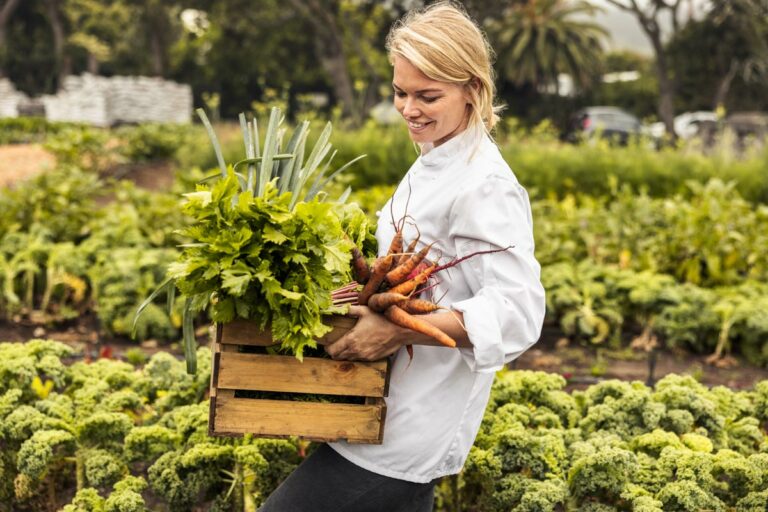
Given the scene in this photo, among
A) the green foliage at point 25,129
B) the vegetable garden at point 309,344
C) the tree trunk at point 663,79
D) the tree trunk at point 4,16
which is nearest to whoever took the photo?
the vegetable garden at point 309,344

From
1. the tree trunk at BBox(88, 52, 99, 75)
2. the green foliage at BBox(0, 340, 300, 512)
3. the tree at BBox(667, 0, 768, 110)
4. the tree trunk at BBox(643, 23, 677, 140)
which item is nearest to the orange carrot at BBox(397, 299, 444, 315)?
the green foliage at BBox(0, 340, 300, 512)

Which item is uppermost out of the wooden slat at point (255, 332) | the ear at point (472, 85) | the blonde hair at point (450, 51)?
the blonde hair at point (450, 51)

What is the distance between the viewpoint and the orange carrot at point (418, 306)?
192cm

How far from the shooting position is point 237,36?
111 feet

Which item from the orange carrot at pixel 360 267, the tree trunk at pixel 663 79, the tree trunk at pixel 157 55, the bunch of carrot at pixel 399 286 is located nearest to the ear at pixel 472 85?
the bunch of carrot at pixel 399 286

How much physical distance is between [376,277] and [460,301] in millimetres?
221

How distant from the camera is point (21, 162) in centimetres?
1360

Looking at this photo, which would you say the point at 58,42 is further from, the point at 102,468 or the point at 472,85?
the point at 472,85

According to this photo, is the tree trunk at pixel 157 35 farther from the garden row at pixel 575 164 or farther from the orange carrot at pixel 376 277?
the orange carrot at pixel 376 277

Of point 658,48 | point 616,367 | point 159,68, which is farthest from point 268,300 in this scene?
point 159,68

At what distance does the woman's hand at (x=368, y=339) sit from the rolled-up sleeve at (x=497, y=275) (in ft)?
0.54

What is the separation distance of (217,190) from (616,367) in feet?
14.1

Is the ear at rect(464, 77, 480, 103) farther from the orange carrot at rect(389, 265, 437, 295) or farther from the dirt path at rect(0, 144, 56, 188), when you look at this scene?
the dirt path at rect(0, 144, 56, 188)

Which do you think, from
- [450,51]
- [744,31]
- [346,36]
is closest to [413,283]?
[450,51]
